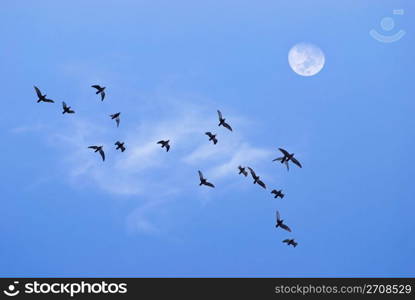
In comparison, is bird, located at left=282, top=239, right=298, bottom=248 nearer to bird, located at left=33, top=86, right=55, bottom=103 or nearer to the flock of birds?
the flock of birds

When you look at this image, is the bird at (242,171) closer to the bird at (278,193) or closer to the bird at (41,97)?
the bird at (278,193)

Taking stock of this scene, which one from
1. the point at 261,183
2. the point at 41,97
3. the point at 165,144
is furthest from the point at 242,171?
the point at 41,97

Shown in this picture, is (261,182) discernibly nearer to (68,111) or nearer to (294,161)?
(294,161)

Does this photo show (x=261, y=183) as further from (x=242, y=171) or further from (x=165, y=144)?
(x=165, y=144)

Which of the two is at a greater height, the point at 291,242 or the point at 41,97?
the point at 41,97

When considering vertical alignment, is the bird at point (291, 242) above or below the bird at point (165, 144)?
below

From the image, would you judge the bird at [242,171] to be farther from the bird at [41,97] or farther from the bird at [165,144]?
the bird at [41,97]

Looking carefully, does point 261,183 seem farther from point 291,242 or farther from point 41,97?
point 41,97

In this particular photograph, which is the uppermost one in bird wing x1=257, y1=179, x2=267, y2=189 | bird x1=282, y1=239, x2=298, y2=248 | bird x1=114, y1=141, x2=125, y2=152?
bird x1=114, y1=141, x2=125, y2=152

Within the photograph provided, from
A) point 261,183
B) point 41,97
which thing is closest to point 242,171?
point 261,183

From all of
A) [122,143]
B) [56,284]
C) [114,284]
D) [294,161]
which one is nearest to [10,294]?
[56,284]

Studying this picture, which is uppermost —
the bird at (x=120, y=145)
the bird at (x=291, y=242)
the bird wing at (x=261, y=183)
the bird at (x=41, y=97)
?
the bird at (x=41, y=97)

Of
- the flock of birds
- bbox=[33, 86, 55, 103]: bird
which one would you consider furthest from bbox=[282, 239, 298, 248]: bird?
bbox=[33, 86, 55, 103]: bird

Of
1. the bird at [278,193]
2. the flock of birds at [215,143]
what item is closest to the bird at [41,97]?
the flock of birds at [215,143]
